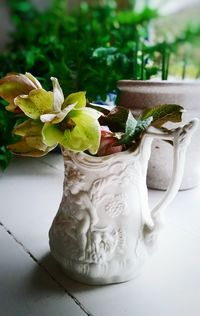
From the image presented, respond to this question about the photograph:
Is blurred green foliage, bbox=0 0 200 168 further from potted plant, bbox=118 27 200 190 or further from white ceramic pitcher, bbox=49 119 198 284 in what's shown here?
white ceramic pitcher, bbox=49 119 198 284

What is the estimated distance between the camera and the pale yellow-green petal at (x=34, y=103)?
317mm

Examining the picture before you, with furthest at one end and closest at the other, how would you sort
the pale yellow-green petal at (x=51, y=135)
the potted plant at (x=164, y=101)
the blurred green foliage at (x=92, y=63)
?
the blurred green foliage at (x=92, y=63)
the potted plant at (x=164, y=101)
the pale yellow-green petal at (x=51, y=135)

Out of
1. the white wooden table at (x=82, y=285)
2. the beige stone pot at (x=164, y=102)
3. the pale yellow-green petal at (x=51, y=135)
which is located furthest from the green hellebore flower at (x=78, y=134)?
the beige stone pot at (x=164, y=102)

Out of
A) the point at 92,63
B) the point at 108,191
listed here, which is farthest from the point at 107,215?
the point at 92,63

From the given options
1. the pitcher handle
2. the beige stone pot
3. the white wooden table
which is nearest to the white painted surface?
the white wooden table

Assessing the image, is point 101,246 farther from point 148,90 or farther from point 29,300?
point 148,90

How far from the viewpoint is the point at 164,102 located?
0.62 m

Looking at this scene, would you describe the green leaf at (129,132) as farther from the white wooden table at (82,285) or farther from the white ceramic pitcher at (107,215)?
the white wooden table at (82,285)

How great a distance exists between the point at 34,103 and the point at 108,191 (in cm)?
11

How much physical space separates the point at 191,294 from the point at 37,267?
17cm

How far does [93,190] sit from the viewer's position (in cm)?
35

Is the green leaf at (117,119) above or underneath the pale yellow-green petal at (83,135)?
underneath

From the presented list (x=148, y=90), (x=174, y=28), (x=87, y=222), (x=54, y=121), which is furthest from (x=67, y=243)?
(x=174, y=28)

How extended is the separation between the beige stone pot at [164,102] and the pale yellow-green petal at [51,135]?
32 cm
